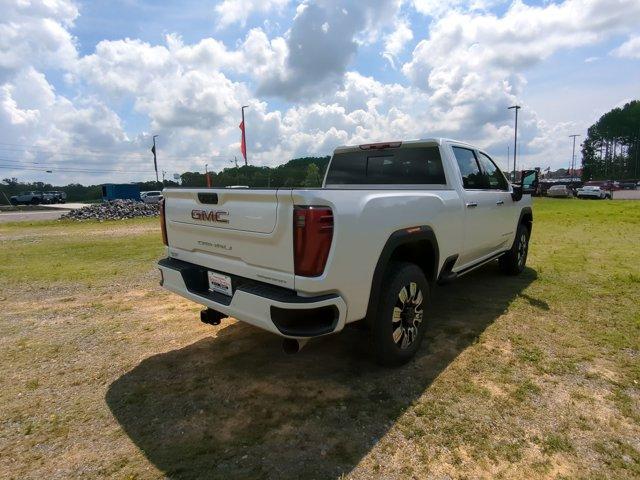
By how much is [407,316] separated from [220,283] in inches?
61.6

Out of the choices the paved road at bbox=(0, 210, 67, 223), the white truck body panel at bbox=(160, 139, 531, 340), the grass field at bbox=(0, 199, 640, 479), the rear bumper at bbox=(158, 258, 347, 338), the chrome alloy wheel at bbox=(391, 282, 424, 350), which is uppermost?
the white truck body panel at bbox=(160, 139, 531, 340)

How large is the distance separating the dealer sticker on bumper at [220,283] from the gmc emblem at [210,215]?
437 mm

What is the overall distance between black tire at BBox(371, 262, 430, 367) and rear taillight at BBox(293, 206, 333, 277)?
77 centimetres

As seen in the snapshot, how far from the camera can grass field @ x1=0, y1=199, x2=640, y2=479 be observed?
7.93 ft

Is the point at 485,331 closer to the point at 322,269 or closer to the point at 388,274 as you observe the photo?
the point at 388,274

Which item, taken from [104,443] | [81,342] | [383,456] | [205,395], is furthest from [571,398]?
[81,342]

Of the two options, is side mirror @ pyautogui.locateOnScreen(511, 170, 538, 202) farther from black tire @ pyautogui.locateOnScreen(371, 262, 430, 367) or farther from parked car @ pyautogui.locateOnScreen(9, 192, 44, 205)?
parked car @ pyautogui.locateOnScreen(9, 192, 44, 205)

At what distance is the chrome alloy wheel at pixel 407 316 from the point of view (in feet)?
11.0

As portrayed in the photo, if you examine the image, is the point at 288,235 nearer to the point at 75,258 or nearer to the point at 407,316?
the point at 407,316

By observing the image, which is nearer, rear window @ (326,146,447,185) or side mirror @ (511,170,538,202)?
rear window @ (326,146,447,185)

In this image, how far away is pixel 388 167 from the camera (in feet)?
15.3

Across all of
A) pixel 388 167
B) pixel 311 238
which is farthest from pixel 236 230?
pixel 388 167

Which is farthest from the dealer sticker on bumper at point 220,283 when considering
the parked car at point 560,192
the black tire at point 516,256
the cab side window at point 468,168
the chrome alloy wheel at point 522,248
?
the parked car at point 560,192

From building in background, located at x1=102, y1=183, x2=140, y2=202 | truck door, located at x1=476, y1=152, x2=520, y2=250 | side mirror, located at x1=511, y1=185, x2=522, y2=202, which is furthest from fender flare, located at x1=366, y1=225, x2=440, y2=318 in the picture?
building in background, located at x1=102, y1=183, x2=140, y2=202
